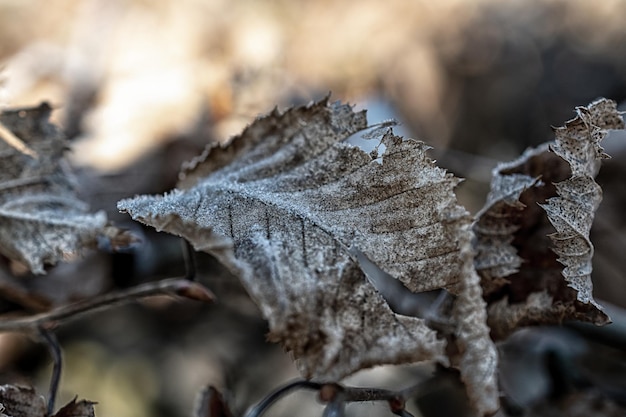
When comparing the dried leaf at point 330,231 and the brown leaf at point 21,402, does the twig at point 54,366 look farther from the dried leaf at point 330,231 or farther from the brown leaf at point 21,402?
the dried leaf at point 330,231

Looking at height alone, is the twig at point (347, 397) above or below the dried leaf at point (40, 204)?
below

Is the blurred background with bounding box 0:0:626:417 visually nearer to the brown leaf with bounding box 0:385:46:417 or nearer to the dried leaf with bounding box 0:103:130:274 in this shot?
the dried leaf with bounding box 0:103:130:274

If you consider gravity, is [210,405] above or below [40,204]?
below

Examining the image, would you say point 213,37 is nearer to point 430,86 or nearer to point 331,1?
point 331,1

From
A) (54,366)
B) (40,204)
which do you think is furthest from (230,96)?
(54,366)

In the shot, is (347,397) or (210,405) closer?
(347,397)

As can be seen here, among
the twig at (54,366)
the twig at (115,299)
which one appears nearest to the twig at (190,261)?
the twig at (115,299)

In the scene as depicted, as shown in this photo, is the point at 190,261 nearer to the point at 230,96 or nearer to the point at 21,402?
the point at 21,402
